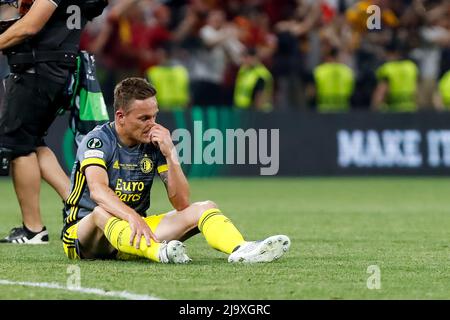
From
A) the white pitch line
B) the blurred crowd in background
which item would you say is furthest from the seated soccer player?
the blurred crowd in background

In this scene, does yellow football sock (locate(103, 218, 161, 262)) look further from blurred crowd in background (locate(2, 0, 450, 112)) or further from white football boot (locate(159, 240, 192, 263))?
blurred crowd in background (locate(2, 0, 450, 112))

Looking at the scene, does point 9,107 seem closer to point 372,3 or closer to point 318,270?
point 318,270

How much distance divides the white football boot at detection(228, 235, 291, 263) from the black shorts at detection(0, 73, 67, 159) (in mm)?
2492

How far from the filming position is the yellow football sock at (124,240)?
7052mm

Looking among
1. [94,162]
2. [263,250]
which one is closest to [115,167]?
[94,162]

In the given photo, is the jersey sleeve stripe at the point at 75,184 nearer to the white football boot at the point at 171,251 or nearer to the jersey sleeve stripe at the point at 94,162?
the jersey sleeve stripe at the point at 94,162

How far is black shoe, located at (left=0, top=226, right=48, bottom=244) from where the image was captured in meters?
9.05

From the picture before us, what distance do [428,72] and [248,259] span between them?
12787 millimetres

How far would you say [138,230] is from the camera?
703cm

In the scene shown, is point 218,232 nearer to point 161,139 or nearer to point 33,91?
point 161,139

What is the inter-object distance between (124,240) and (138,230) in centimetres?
11

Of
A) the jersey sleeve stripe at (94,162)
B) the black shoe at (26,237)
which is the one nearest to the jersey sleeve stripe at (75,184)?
the jersey sleeve stripe at (94,162)

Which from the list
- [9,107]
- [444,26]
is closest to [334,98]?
[444,26]

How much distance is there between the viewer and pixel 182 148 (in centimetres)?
1662
